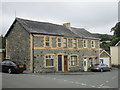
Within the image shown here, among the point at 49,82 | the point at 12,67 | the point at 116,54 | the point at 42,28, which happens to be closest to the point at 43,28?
the point at 42,28

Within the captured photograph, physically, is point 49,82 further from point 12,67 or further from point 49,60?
point 49,60

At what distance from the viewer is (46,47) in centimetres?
2417

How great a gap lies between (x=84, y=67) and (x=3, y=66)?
13773 millimetres

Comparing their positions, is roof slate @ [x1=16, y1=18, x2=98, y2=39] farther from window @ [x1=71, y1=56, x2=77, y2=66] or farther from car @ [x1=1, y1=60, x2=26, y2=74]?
car @ [x1=1, y1=60, x2=26, y2=74]

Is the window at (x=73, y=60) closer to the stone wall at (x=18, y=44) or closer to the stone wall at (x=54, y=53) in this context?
the stone wall at (x=54, y=53)

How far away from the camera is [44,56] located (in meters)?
23.9

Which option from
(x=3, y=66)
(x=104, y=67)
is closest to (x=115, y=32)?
(x=104, y=67)

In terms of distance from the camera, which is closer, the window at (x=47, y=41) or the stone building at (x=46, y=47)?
the stone building at (x=46, y=47)

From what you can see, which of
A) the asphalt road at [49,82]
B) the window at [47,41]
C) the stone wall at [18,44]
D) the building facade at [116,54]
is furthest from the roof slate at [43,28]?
the building facade at [116,54]

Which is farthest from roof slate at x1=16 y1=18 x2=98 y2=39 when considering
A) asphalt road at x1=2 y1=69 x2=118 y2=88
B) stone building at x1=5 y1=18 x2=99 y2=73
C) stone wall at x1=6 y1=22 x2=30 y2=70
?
asphalt road at x1=2 y1=69 x2=118 y2=88

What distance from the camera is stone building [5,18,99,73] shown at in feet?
75.6

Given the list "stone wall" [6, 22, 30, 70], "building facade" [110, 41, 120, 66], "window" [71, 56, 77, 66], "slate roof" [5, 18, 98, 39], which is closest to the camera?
"stone wall" [6, 22, 30, 70]

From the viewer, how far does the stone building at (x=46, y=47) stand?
23031 mm

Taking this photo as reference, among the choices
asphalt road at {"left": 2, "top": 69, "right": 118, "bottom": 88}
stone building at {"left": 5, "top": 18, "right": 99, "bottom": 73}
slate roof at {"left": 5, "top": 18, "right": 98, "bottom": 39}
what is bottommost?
asphalt road at {"left": 2, "top": 69, "right": 118, "bottom": 88}
